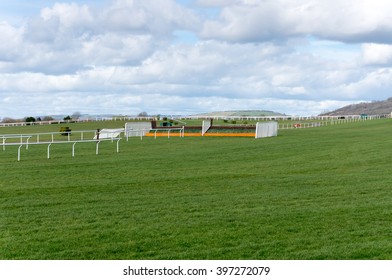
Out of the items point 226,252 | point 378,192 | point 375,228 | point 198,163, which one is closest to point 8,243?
point 226,252

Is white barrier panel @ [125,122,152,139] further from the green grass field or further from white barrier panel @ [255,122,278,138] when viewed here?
the green grass field

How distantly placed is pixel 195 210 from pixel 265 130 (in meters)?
32.0

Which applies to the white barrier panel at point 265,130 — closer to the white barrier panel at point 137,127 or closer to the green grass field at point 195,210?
the white barrier panel at point 137,127

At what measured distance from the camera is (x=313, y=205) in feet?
41.4

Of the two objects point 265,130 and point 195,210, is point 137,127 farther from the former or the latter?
point 195,210

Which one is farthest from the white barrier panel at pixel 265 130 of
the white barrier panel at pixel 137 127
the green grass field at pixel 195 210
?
the green grass field at pixel 195 210

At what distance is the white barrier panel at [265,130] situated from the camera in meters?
42.4

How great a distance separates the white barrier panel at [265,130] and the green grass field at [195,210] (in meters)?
19.3

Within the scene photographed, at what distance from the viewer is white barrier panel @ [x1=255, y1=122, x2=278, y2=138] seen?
42.4m

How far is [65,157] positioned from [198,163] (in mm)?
5722

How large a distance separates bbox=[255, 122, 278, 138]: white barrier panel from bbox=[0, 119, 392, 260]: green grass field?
63.2 ft

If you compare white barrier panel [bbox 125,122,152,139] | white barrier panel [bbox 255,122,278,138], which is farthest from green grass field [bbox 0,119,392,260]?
white barrier panel [bbox 125,122,152,139]

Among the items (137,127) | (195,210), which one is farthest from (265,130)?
(195,210)

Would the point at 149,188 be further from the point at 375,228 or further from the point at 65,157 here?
the point at 65,157
